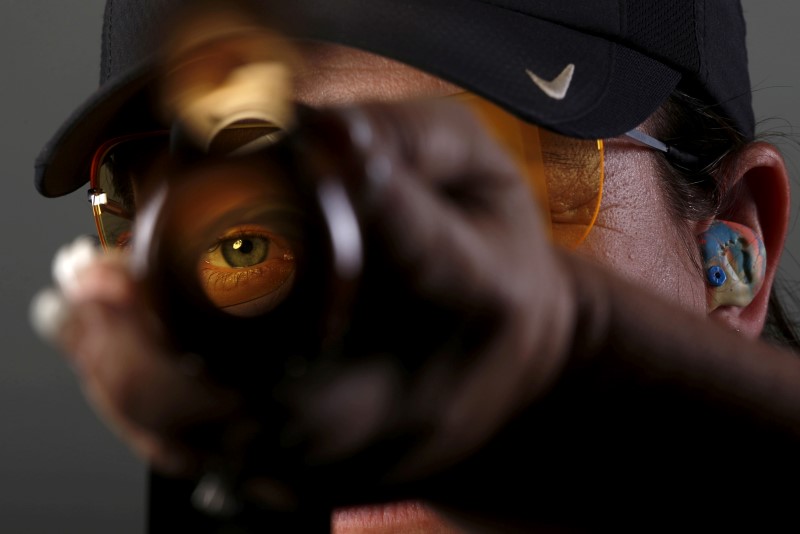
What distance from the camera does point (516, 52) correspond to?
29.0 inches

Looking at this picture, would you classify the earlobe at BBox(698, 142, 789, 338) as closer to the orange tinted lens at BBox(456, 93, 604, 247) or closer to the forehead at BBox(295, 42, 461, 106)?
the orange tinted lens at BBox(456, 93, 604, 247)

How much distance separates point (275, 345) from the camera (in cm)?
29

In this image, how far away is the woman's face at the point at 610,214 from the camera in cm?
82

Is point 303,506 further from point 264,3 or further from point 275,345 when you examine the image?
point 264,3

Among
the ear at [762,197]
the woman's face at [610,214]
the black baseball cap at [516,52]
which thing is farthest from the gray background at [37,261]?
the ear at [762,197]

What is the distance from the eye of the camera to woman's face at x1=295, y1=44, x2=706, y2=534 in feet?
2.69

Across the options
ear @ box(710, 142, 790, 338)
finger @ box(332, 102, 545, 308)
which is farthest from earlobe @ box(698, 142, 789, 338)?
finger @ box(332, 102, 545, 308)

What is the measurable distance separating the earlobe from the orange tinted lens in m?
0.19

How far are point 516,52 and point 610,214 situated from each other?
195 mm

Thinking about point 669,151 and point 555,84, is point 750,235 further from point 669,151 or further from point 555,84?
point 555,84

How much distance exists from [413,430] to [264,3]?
0.57 meters

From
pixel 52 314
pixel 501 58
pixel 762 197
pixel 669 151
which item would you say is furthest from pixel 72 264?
pixel 762 197

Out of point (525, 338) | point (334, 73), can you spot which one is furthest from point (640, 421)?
point (334, 73)

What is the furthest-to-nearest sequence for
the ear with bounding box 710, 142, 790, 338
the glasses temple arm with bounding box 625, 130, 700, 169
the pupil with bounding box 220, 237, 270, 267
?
1. the ear with bounding box 710, 142, 790, 338
2. the glasses temple arm with bounding box 625, 130, 700, 169
3. the pupil with bounding box 220, 237, 270, 267
